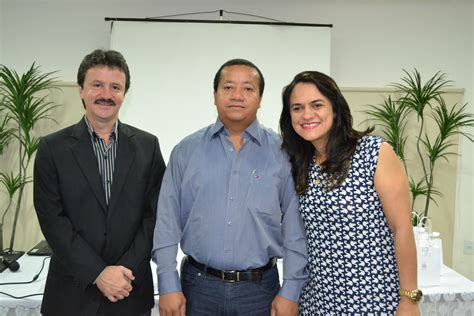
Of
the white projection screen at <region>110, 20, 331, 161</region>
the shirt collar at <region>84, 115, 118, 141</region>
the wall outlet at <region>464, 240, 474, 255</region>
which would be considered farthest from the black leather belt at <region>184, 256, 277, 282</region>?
the wall outlet at <region>464, 240, 474, 255</region>

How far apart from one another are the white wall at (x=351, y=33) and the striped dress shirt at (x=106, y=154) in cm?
244

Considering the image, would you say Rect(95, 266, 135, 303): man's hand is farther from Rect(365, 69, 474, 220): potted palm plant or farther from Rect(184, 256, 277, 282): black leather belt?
Rect(365, 69, 474, 220): potted palm plant

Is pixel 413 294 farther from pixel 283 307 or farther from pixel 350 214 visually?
pixel 283 307

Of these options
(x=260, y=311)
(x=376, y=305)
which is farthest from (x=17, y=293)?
(x=376, y=305)

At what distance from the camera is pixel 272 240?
175cm

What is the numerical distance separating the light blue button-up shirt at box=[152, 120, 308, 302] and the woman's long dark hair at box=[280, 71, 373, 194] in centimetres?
7

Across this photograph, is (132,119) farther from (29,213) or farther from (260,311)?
(260,311)

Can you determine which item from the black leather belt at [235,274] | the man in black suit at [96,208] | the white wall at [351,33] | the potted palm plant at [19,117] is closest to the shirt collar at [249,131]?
the man in black suit at [96,208]

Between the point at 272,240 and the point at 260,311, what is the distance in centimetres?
29

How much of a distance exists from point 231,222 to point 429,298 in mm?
1200

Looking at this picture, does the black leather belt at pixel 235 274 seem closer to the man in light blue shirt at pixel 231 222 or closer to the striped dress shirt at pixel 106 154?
the man in light blue shirt at pixel 231 222

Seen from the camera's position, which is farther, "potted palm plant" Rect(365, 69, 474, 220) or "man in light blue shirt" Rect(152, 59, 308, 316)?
"potted palm plant" Rect(365, 69, 474, 220)

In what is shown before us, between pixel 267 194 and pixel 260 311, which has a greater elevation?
pixel 267 194

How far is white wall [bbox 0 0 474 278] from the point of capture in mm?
3824
